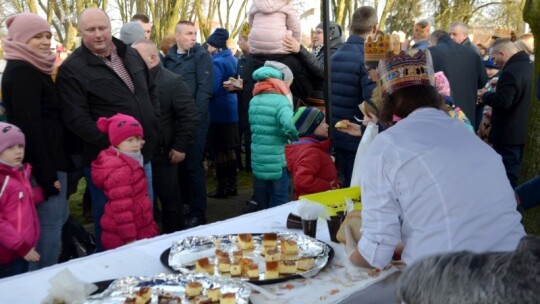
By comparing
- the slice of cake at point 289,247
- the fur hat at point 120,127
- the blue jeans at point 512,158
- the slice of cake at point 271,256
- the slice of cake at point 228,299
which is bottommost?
the blue jeans at point 512,158

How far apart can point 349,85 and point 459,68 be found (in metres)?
1.41

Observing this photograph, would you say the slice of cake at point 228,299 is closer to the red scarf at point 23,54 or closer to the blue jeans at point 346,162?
the red scarf at point 23,54

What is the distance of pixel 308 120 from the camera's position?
11.8 ft

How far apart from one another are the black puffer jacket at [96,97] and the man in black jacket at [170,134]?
53 centimetres

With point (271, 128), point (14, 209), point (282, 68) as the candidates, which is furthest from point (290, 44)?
point (14, 209)

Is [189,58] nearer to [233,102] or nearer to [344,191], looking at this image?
[233,102]

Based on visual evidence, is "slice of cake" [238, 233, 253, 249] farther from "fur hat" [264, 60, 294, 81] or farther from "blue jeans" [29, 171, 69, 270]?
"fur hat" [264, 60, 294, 81]

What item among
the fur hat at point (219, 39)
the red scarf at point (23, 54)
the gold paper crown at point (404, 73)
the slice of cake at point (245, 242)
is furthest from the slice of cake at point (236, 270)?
the fur hat at point (219, 39)

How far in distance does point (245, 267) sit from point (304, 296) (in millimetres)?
251

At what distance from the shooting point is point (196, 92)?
5.41 m

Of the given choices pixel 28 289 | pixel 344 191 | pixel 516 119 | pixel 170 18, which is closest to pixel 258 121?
pixel 344 191

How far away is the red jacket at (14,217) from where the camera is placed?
273 cm

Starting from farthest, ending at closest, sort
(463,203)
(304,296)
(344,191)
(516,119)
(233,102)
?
1. (233,102)
2. (516,119)
3. (344,191)
4. (304,296)
5. (463,203)

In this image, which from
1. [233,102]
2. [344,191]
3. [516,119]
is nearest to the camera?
[344,191]
